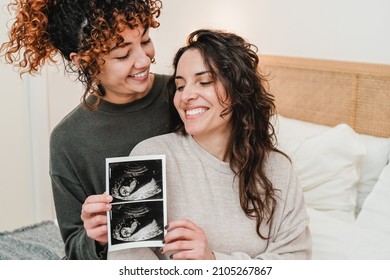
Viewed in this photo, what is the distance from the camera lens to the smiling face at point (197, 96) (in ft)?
3.29

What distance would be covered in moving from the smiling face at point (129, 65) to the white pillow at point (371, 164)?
84cm

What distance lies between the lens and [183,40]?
1520 mm

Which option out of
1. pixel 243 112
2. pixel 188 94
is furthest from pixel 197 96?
pixel 243 112

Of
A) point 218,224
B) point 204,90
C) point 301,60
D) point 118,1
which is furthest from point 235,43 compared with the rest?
point 301,60

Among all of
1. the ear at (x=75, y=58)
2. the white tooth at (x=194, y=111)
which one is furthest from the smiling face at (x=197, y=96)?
the ear at (x=75, y=58)

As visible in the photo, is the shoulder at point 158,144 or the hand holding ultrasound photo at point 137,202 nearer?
the hand holding ultrasound photo at point 137,202

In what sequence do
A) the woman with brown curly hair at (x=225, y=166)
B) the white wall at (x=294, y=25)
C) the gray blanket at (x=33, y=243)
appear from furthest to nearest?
1. the white wall at (x=294, y=25)
2. the gray blanket at (x=33, y=243)
3. the woman with brown curly hair at (x=225, y=166)

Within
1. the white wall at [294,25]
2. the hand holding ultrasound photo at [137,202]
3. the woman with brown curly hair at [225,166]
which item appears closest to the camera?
the hand holding ultrasound photo at [137,202]

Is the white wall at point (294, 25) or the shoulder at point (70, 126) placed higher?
the white wall at point (294, 25)

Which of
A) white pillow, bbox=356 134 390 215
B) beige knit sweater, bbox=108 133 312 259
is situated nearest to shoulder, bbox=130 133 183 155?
beige knit sweater, bbox=108 133 312 259

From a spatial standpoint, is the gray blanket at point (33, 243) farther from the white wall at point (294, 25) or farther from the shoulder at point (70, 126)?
the white wall at point (294, 25)
